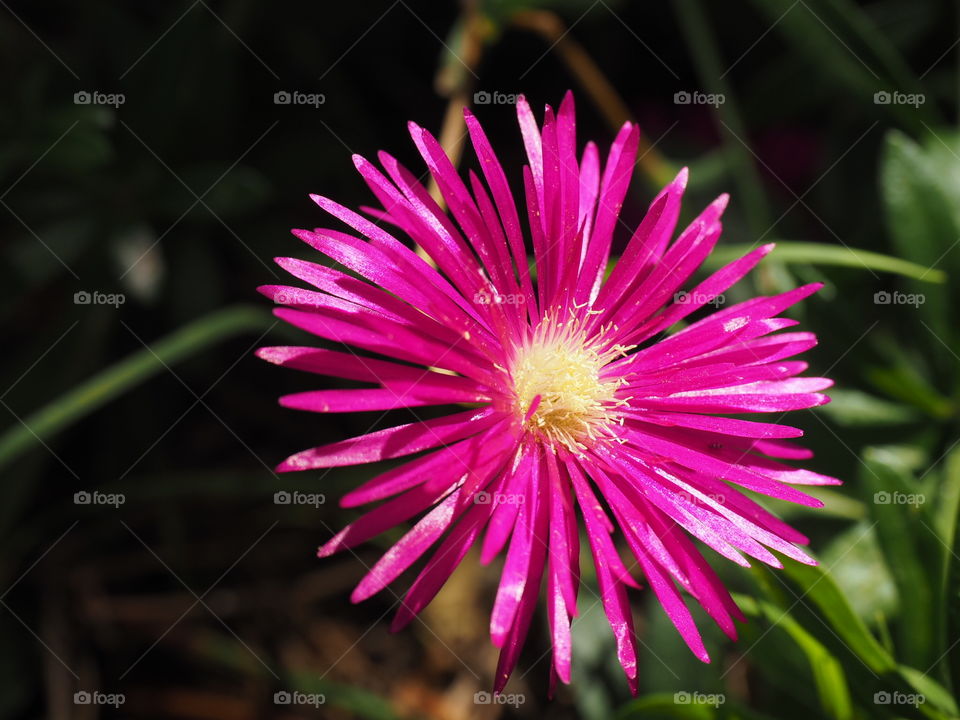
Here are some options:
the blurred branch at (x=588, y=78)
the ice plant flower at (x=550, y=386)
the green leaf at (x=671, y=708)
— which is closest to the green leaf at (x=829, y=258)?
the ice plant flower at (x=550, y=386)

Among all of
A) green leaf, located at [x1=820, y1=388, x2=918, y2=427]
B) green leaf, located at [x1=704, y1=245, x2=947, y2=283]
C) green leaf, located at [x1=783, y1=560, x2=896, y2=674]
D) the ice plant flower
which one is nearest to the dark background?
green leaf, located at [x1=820, y1=388, x2=918, y2=427]

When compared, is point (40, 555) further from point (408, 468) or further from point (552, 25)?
point (552, 25)

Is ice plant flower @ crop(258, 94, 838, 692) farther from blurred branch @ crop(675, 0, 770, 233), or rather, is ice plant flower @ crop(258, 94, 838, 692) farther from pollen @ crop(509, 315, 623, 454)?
blurred branch @ crop(675, 0, 770, 233)

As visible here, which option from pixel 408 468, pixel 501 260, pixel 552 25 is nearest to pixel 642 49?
pixel 552 25

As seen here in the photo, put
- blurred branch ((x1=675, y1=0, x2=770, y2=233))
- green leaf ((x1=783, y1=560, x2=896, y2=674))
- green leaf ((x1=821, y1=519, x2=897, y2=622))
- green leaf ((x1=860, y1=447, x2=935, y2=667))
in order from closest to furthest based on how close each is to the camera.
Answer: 1. green leaf ((x1=783, y1=560, x2=896, y2=674))
2. green leaf ((x1=860, y1=447, x2=935, y2=667))
3. green leaf ((x1=821, y1=519, x2=897, y2=622))
4. blurred branch ((x1=675, y1=0, x2=770, y2=233))

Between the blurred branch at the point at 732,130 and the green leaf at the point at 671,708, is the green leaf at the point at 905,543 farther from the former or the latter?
the blurred branch at the point at 732,130
